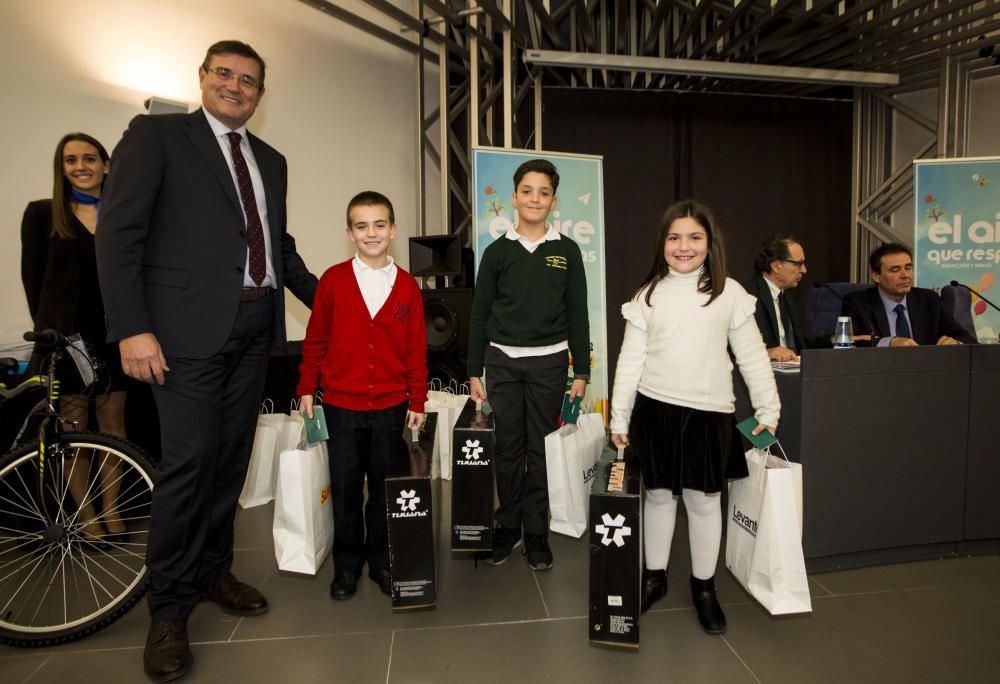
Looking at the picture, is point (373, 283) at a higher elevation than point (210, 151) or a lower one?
lower

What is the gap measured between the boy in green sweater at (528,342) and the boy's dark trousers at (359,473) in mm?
413

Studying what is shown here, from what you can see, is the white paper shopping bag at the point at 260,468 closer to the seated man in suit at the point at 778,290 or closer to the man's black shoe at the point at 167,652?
the man's black shoe at the point at 167,652

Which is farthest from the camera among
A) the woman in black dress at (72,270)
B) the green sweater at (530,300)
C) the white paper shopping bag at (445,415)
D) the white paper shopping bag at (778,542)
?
the white paper shopping bag at (445,415)

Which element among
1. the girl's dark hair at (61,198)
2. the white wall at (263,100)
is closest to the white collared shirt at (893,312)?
the white wall at (263,100)

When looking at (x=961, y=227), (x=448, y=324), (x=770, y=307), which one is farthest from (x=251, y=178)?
(x=961, y=227)

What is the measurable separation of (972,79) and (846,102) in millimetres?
1037

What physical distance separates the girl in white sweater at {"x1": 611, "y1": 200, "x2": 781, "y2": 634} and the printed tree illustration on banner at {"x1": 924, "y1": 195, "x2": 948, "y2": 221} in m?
3.97

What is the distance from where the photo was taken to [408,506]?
181 centimetres

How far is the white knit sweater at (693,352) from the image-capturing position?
5.96 feet

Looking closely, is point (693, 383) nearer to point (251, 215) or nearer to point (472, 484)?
point (472, 484)

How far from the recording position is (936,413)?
228cm

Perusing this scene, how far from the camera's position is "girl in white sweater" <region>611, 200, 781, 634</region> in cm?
182

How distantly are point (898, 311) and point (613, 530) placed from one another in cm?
239

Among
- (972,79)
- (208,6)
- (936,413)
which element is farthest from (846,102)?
(208,6)
